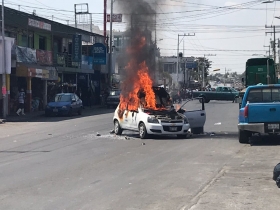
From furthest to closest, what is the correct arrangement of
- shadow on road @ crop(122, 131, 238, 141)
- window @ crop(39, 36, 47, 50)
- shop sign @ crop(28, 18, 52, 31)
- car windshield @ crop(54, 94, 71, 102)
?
window @ crop(39, 36, 47, 50) → shop sign @ crop(28, 18, 52, 31) → car windshield @ crop(54, 94, 71, 102) → shadow on road @ crop(122, 131, 238, 141)

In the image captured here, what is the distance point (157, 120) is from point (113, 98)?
91.4ft

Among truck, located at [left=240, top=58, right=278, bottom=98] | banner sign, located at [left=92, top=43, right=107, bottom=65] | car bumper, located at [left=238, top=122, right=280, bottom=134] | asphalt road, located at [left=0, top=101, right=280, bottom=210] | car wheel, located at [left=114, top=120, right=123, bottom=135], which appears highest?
banner sign, located at [left=92, top=43, right=107, bottom=65]

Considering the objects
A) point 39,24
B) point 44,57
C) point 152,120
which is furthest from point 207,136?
point 44,57

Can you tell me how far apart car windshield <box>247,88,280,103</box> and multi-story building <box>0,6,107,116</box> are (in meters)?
21.1

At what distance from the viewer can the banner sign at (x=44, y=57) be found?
137 feet

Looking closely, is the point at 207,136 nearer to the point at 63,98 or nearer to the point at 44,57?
the point at 63,98

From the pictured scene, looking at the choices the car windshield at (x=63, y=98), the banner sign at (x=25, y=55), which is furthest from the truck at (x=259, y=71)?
the banner sign at (x=25, y=55)

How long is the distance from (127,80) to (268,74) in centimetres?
1497

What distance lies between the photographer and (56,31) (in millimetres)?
45562

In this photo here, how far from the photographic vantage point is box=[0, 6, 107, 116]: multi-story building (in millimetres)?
38375

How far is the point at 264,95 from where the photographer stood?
17.7 metres

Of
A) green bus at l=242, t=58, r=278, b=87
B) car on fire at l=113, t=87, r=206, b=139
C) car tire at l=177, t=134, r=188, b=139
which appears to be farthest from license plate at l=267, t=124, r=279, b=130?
green bus at l=242, t=58, r=278, b=87

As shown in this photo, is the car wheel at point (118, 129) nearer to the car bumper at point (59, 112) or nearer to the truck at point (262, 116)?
the truck at point (262, 116)

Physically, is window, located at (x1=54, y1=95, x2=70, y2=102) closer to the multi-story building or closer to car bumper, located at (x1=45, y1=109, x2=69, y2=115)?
car bumper, located at (x1=45, y1=109, x2=69, y2=115)
